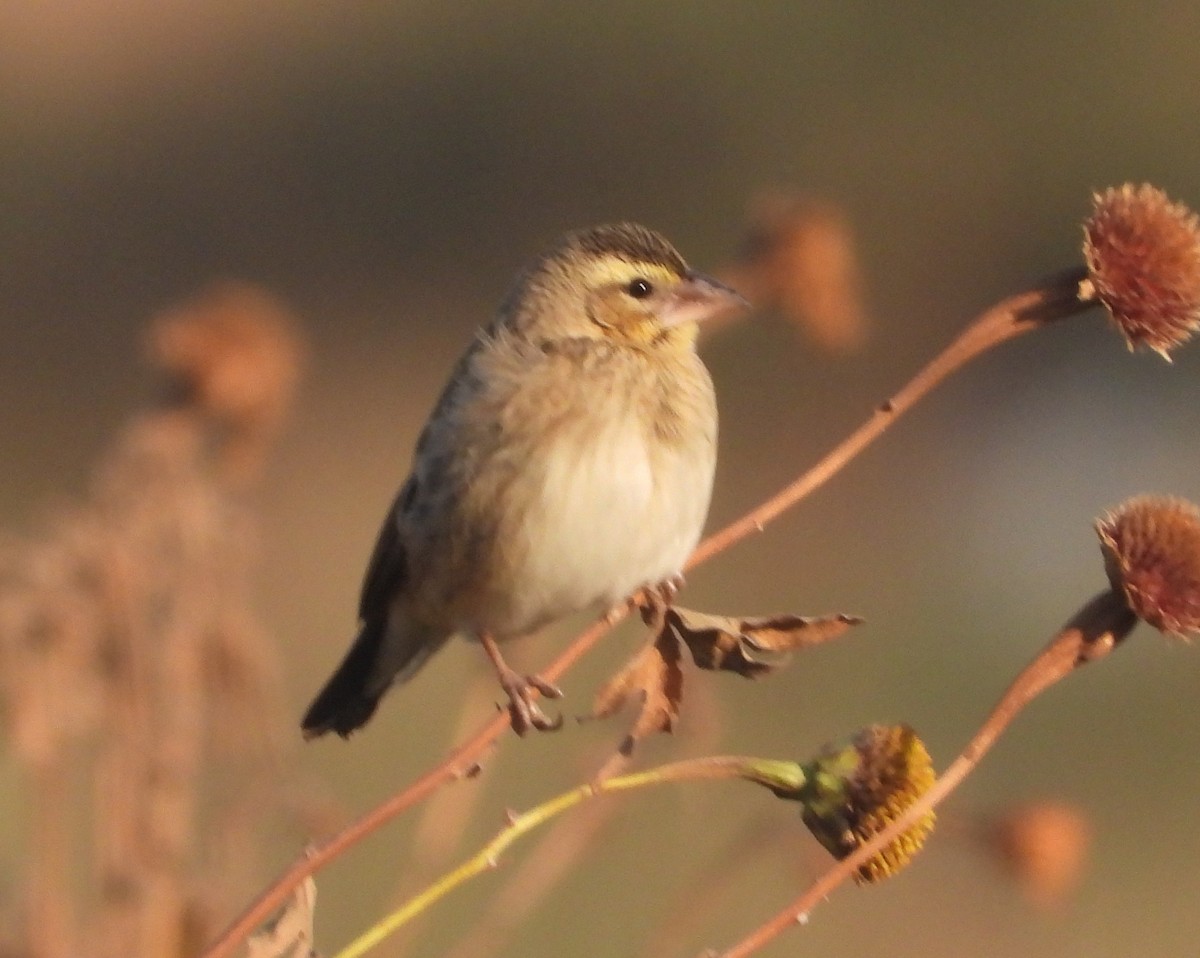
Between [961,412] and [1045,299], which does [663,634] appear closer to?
[1045,299]

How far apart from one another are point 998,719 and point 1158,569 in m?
0.31

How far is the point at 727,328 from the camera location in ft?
31.2

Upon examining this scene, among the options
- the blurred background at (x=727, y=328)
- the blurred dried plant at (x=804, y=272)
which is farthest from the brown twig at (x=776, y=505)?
the blurred background at (x=727, y=328)

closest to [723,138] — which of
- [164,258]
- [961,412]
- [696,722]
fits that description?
[961,412]

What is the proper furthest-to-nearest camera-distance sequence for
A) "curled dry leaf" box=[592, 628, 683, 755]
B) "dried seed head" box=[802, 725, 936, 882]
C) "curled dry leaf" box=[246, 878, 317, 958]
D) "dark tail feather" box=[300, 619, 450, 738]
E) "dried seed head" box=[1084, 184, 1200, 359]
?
"dark tail feather" box=[300, 619, 450, 738] → "dried seed head" box=[1084, 184, 1200, 359] → "curled dry leaf" box=[592, 628, 683, 755] → "dried seed head" box=[802, 725, 936, 882] → "curled dry leaf" box=[246, 878, 317, 958]

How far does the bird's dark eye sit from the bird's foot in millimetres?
680

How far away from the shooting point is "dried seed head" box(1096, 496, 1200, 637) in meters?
2.31

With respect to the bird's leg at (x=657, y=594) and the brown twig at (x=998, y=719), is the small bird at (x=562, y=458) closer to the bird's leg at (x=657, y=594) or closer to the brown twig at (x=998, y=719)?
the bird's leg at (x=657, y=594)

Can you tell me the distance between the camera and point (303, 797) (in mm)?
3494

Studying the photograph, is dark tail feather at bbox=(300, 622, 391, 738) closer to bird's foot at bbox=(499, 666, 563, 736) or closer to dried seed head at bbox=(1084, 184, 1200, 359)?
bird's foot at bbox=(499, 666, 563, 736)

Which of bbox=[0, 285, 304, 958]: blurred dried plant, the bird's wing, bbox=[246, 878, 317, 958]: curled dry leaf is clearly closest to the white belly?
the bird's wing

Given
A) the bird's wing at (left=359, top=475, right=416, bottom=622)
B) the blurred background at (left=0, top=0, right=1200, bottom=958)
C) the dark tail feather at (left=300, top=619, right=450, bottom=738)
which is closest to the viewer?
the bird's wing at (left=359, top=475, right=416, bottom=622)

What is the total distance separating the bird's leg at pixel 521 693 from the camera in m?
3.07

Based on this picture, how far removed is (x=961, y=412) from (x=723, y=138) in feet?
8.45
